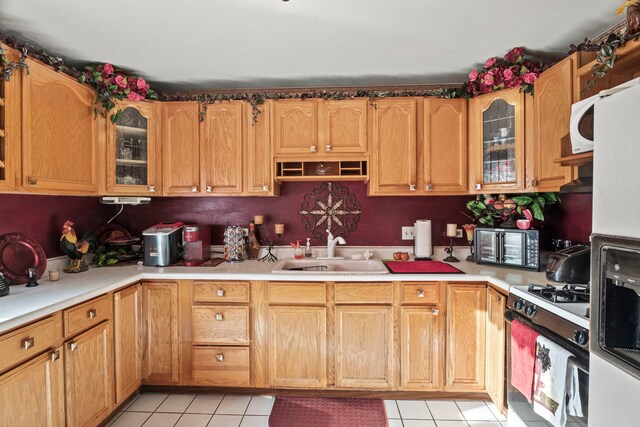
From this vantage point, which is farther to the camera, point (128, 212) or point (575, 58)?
point (128, 212)

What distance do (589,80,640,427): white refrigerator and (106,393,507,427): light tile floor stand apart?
1.16m

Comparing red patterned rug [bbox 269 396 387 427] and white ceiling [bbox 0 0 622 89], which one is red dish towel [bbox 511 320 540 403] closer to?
red patterned rug [bbox 269 396 387 427]

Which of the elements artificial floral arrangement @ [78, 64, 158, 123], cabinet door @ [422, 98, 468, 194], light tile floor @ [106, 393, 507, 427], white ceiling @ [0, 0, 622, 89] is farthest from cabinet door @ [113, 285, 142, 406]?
cabinet door @ [422, 98, 468, 194]

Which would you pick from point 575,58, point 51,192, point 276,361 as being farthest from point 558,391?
point 51,192

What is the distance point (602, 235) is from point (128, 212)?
3.26 meters

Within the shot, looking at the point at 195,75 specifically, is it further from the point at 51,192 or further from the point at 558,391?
the point at 558,391

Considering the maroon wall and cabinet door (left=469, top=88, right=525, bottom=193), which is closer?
the maroon wall

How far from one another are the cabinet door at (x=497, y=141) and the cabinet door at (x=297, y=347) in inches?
62.0

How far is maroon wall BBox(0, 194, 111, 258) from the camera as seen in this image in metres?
2.01

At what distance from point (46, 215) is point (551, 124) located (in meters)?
3.49

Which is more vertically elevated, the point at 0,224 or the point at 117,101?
the point at 117,101

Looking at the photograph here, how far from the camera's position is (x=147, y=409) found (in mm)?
2141

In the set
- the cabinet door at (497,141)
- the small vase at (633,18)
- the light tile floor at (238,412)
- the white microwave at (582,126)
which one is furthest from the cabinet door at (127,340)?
the small vase at (633,18)

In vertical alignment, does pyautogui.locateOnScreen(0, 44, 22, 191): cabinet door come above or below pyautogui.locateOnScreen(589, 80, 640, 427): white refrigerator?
above
